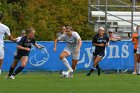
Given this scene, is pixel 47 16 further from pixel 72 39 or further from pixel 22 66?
pixel 22 66

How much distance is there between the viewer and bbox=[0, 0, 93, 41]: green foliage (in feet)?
115

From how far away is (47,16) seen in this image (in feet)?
123

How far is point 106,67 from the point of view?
25641 mm

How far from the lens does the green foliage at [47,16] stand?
35.1 m

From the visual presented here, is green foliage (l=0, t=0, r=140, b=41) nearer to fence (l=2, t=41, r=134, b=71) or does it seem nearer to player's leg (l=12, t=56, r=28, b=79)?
fence (l=2, t=41, r=134, b=71)

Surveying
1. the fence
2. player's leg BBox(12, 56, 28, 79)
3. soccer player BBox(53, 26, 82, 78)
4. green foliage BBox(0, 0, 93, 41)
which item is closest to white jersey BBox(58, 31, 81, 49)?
soccer player BBox(53, 26, 82, 78)

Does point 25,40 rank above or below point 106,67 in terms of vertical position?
above

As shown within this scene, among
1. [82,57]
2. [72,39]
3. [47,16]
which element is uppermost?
[72,39]

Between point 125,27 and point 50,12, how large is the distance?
732 cm

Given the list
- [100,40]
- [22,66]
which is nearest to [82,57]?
[100,40]

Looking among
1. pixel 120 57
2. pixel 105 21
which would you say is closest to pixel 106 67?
pixel 120 57

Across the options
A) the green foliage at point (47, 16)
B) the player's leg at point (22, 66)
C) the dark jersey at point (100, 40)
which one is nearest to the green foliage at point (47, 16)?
the green foliage at point (47, 16)

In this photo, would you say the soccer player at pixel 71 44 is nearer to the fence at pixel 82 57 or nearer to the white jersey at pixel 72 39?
the white jersey at pixel 72 39

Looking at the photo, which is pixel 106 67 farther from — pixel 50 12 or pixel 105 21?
pixel 50 12
